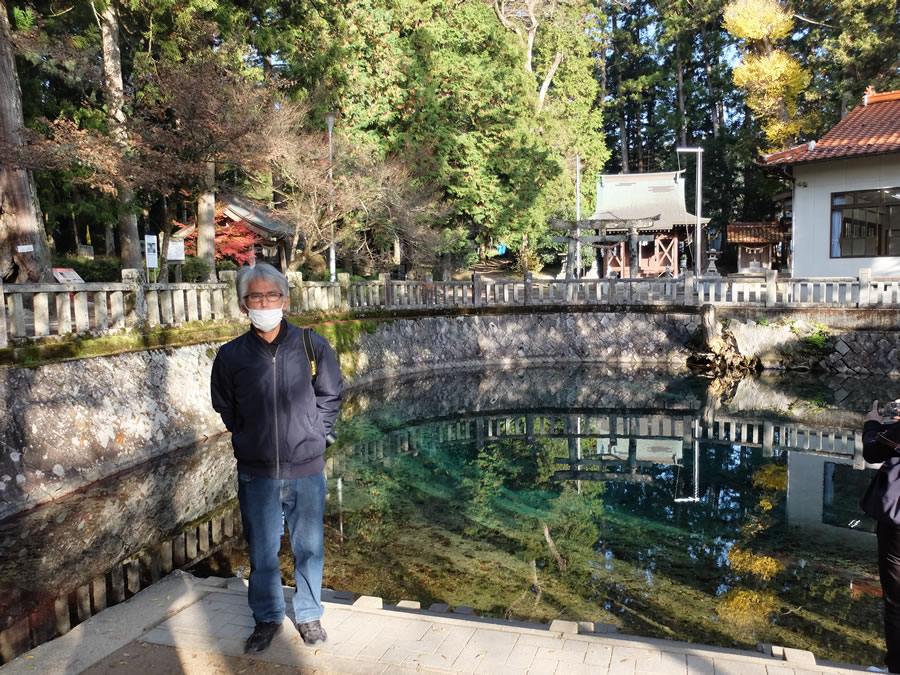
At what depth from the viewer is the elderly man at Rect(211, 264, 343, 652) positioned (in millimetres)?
3426

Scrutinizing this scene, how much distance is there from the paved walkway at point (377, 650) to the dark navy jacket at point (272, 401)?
952mm

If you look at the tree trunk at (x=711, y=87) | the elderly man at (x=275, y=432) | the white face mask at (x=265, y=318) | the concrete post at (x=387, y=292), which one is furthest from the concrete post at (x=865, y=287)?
the tree trunk at (x=711, y=87)

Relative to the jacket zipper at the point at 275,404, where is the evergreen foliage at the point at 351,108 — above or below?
above

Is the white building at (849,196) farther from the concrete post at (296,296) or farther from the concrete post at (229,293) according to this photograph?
the concrete post at (229,293)

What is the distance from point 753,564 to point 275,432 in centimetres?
483

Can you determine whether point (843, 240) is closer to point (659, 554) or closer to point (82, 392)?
point (659, 554)

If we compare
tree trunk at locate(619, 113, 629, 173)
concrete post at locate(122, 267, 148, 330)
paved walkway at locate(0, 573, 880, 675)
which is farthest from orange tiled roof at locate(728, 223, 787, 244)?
paved walkway at locate(0, 573, 880, 675)

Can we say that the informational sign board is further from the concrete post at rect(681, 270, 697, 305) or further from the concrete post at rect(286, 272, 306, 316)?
the concrete post at rect(681, 270, 697, 305)

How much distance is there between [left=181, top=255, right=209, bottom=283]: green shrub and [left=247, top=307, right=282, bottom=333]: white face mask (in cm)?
1624

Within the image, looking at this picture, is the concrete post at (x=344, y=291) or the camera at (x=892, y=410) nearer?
the camera at (x=892, y=410)

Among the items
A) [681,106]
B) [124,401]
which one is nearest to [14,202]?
[124,401]

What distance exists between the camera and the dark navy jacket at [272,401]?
342 centimetres

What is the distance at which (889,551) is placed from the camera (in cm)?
345

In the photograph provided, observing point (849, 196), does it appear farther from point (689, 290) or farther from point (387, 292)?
point (387, 292)
